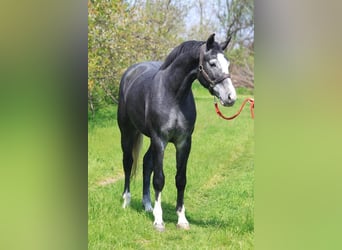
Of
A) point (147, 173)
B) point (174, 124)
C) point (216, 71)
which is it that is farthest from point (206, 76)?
point (147, 173)

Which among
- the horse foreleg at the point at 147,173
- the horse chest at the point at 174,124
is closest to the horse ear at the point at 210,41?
the horse chest at the point at 174,124

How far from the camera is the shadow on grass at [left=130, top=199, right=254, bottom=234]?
201 cm

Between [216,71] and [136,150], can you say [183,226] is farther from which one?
[216,71]

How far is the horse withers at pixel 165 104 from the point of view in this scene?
6.19 ft

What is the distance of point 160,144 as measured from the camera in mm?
1925

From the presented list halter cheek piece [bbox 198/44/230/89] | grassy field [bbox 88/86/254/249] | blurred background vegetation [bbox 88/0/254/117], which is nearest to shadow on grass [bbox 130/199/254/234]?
grassy field [bbox 88/86/254/249]

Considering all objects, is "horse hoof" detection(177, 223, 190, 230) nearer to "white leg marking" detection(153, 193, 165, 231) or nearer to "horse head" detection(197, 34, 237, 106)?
"white leg marking" detection(153, 193, 165, 231)

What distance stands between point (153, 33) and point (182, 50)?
0.17 meters

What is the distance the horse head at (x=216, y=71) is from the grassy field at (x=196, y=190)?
0.09 metres

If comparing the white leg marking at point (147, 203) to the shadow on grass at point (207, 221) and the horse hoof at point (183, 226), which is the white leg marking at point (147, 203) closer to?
the shadow on grass at point (207, 221)

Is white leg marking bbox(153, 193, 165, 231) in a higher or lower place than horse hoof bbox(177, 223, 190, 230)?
higher

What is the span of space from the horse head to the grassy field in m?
0.09

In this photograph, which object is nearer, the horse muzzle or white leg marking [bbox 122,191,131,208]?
the horse muzzle
